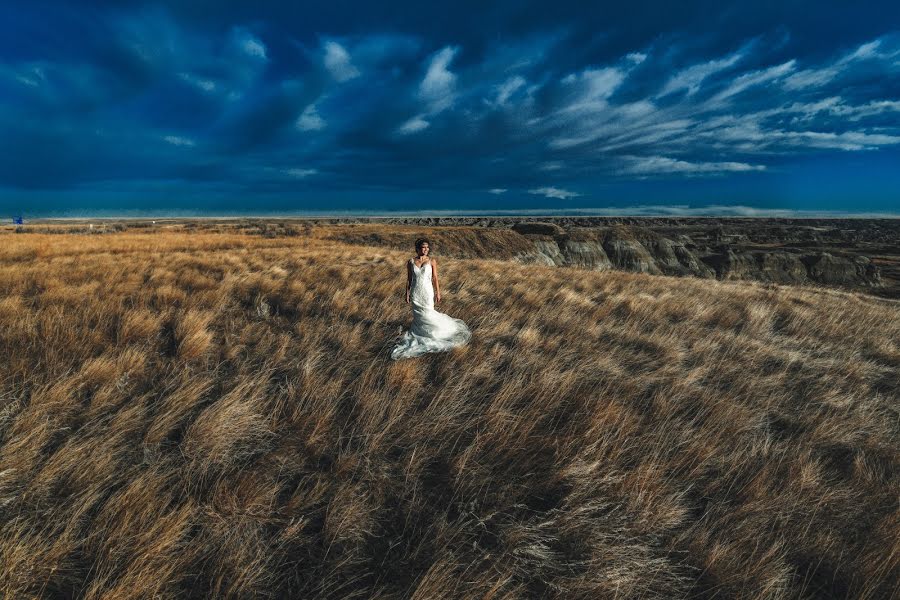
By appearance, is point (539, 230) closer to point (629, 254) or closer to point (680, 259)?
point (629, 254)

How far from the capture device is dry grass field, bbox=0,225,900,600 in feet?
6.89

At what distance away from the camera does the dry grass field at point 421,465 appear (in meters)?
2.10

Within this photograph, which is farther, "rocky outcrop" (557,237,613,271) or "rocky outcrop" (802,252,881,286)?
"rocky outcrop" (557,237,613,271)

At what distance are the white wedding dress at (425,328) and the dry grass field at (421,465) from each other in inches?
10.2

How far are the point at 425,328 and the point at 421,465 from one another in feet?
7.97

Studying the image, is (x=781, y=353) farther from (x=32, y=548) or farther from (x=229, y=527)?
(x=32, y=548)

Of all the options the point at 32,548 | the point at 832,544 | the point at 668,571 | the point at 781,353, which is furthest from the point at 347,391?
the point at 781,353

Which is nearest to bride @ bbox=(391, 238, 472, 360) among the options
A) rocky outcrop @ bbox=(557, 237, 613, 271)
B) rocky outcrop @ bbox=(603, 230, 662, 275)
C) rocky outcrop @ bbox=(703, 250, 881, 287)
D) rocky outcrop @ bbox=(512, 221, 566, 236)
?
rocky outcrop @ bbox=(557, 237, 613, 271)

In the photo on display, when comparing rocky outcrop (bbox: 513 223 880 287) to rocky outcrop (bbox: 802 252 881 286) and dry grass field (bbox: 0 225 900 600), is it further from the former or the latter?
dry grass field (bbox: 0 225 900 600)

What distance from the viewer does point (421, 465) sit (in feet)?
9.56

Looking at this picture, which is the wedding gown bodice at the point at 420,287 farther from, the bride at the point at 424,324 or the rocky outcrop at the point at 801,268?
the rocky outcrop at the point at 801,268

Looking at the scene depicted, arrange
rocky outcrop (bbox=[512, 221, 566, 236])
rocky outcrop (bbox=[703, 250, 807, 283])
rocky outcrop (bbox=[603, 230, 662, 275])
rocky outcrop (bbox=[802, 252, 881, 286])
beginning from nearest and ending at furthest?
rocky outcrop (bbox=[802, 252, 881, 286]), rocky outcrop (bbox=[703, 250, 807, 283]), rocky outcrop (bbox=[603, 230, 662, 275]), rocky outcrop (bbox=[512, 221, 566, 236])

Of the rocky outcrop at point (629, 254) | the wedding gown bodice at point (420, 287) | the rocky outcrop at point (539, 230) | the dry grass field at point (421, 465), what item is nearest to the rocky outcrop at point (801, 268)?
the rocky outcrop at point (629, 254)

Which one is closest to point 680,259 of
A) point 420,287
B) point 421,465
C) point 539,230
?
point 539,230
